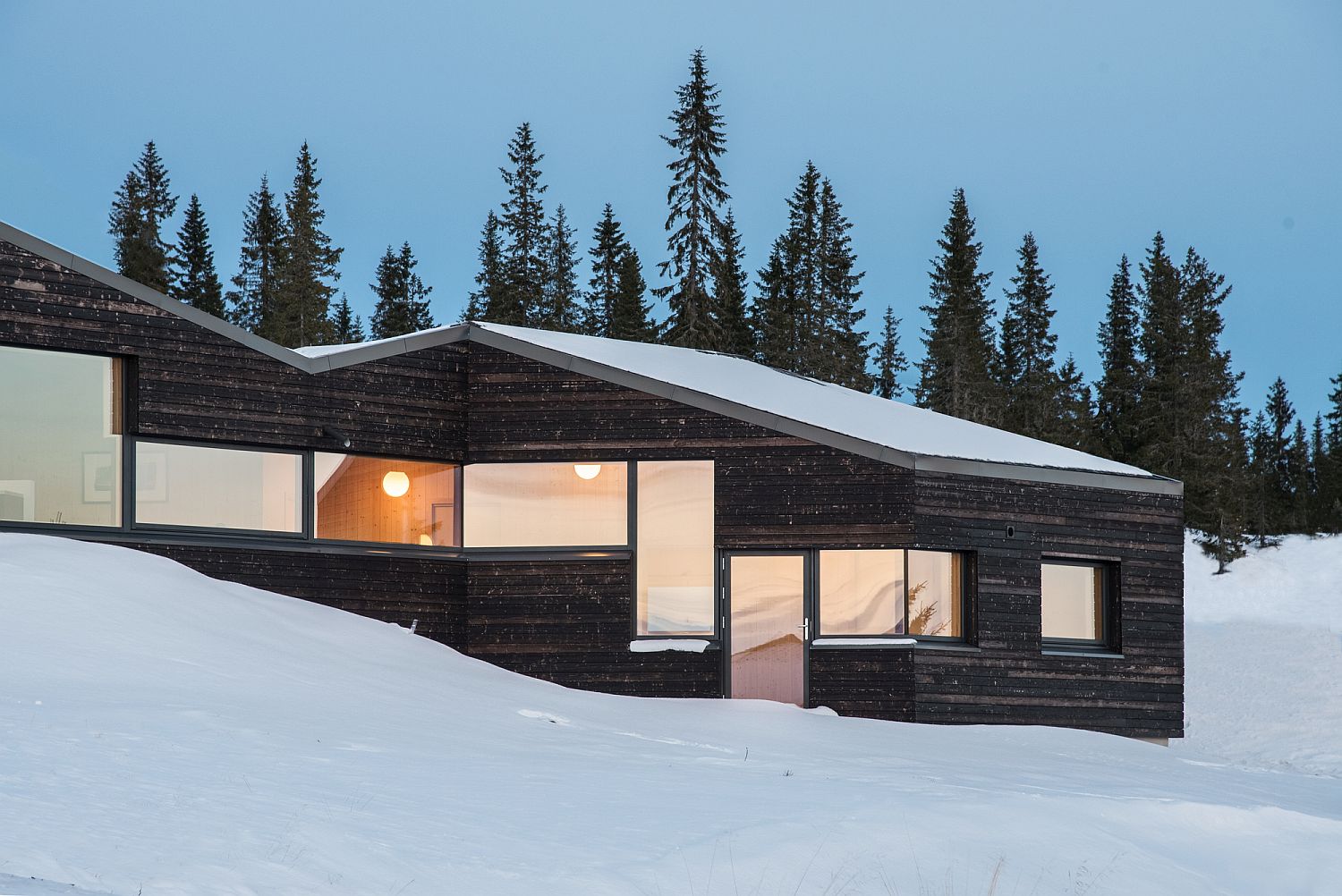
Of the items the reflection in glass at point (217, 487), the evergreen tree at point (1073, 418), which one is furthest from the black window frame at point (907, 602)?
the evergreen tree at point (1073, 418)

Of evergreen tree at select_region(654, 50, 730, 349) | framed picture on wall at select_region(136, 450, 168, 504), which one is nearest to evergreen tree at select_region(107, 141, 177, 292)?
evergreen tree at select_region(654, 50, 730, 349)

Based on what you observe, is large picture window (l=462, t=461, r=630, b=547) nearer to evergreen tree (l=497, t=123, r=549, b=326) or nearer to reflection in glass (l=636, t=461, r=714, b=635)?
reflection in glass (l=636, t=461, r=714, b=635)

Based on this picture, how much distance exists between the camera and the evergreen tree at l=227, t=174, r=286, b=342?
45594 millimetres

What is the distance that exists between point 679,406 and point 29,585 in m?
6.21

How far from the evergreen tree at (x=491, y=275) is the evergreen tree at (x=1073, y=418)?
1735 cm

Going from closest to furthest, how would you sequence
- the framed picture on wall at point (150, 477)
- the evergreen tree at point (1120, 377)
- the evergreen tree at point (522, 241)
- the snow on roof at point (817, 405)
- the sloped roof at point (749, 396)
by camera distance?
the framed picture on wall at point (150, 477) → the sloped roof at point (749, 396) → the snow on roof at point (817, 405) → the evergreen tree at point (522, 241) → the evergreen tree at point (1120, 377)

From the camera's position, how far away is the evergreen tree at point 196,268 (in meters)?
44.9

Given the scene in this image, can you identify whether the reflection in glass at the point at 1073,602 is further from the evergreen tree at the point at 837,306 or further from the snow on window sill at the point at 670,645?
the evergreen tree at the point at 837,306

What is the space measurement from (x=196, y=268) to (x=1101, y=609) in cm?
3839

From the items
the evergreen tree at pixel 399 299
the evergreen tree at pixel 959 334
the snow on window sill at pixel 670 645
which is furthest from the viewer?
the evergreen tree at pixel 399 299

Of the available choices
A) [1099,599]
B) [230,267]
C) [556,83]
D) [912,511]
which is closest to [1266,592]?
[1099,599]

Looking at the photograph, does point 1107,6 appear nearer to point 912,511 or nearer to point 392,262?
point 392,262

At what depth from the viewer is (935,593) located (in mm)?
14430

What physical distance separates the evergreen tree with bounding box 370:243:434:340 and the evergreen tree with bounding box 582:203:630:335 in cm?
611
